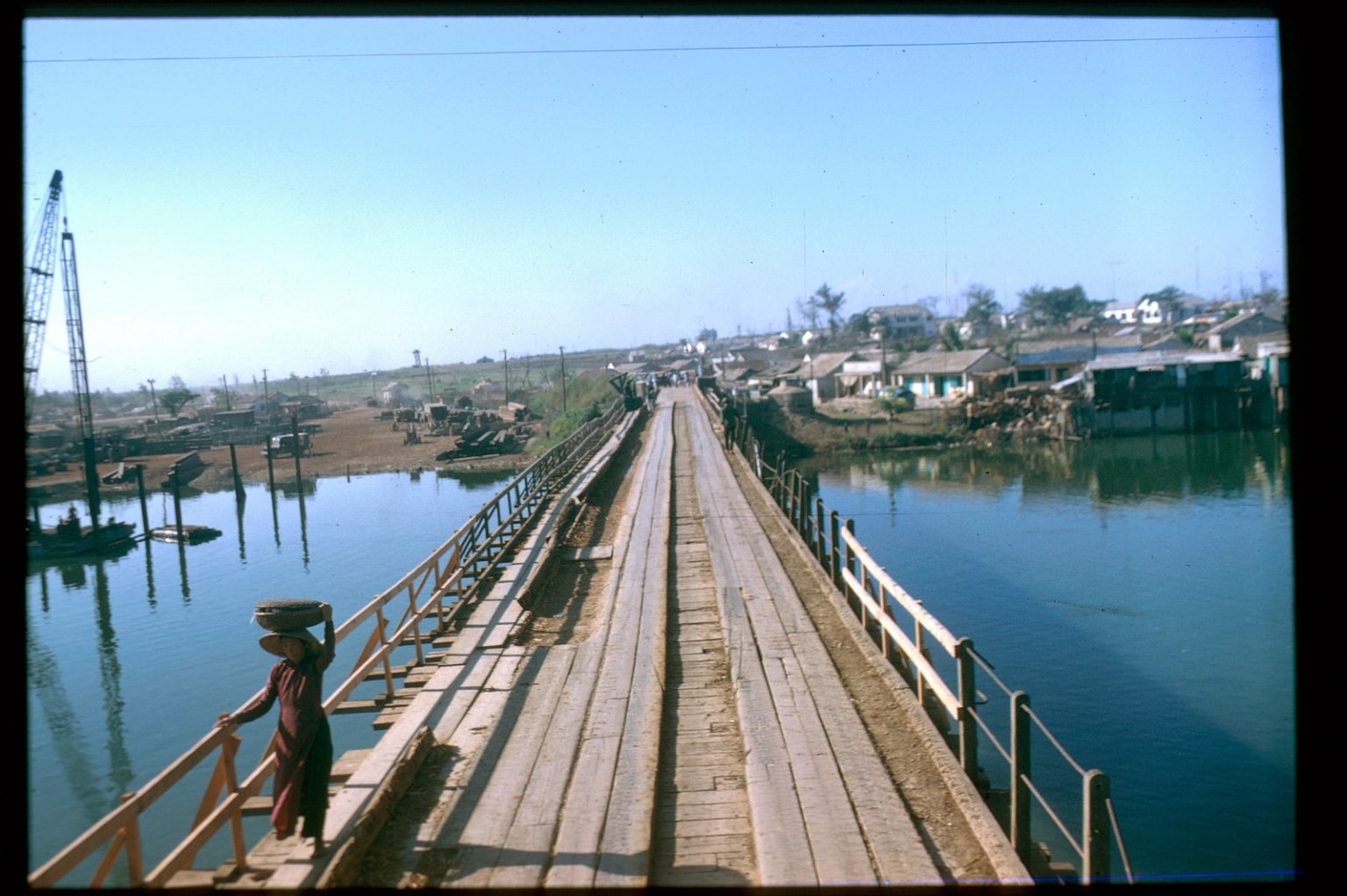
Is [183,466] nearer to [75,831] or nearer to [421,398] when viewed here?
[75,831]

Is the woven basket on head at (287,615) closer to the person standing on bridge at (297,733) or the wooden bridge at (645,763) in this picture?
the person standing on bridge at (297,733)

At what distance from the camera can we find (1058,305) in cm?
10606

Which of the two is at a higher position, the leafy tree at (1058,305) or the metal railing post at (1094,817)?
the leafy tree at (1058,305)

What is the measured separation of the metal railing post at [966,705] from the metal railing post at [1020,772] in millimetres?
502

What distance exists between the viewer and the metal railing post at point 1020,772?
4.96 metres

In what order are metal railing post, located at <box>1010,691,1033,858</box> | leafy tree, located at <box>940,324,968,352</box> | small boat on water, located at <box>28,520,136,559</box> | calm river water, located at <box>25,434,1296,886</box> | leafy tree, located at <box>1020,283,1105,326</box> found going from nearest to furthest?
metal railing post, located at <box>1010,691,1033,858</box> < calm river water, located at <box>25,434,1296,886</box> < small boat on water, located at <box>28,520,136,559</box> < leafy tree, located at <box>940,324,968,352</box> < leafy tree, located at <box>1020,283,1105,326</box>

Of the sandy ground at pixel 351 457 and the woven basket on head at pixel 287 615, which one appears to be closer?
the woven basket on head at pixel 287 615

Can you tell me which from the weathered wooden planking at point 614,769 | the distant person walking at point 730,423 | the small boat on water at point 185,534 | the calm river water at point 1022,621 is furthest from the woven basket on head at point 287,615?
the small boat on water at point 185,534

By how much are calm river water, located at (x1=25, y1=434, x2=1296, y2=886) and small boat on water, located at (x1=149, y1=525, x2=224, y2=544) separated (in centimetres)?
55

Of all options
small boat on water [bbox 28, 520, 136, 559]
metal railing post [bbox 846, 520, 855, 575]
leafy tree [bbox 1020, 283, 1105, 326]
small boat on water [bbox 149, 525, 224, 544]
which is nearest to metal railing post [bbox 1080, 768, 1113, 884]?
metal railing post [bbox 846, 520, 855, 575]

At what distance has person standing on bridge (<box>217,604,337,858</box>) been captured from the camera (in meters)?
4.51

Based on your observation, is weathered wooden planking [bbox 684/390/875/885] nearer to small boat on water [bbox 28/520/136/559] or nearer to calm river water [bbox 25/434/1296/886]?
calm river water [bbox 25/434/1296/886]

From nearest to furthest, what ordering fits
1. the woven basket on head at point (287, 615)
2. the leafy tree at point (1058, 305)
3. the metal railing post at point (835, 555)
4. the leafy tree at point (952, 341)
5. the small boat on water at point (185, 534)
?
the woven basket on head at point (287, 615), the metal railing post at point (835, 555), the small boat on water at point (185, 534), the leafy tree at point (952, 341), the leafy tree at point (1058, 305)

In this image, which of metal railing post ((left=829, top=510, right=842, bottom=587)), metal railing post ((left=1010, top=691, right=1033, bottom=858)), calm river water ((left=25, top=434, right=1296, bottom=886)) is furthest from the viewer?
calm river water ((left=25, top=434, right=1296, bottom=886))
